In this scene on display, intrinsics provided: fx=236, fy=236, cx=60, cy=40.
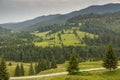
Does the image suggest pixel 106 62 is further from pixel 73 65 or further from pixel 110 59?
pixel 73 65

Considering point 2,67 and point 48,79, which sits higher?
point 2,67

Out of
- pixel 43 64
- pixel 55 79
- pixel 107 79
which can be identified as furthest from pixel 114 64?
pixel 43 64

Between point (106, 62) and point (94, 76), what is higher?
point (106, 62)

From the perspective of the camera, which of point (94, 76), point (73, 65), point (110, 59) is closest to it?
point (94, 76)

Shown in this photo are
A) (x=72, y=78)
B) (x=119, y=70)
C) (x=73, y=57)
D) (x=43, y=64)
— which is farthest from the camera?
(x=43, y=64)

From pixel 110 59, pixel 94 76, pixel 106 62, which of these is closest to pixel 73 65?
pixel 94 76

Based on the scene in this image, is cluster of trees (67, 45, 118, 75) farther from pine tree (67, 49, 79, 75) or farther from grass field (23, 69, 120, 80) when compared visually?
grass field (23, 69, 120, 80)

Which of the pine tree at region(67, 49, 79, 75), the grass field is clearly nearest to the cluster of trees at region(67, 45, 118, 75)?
the pine tree at region(67, 49, 79, 75)

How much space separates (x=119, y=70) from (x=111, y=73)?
5.60 m

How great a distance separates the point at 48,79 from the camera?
79.1 m

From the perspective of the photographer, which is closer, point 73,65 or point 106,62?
point 73,65

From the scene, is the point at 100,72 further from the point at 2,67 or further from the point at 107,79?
the point at 2,67

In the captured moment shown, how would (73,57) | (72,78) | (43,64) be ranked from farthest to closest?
(43,64), (73,57), (72,78)

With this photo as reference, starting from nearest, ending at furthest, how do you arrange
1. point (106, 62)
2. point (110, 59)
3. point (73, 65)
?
point (73, 65)
point (110, 59)
point (106, 62)
